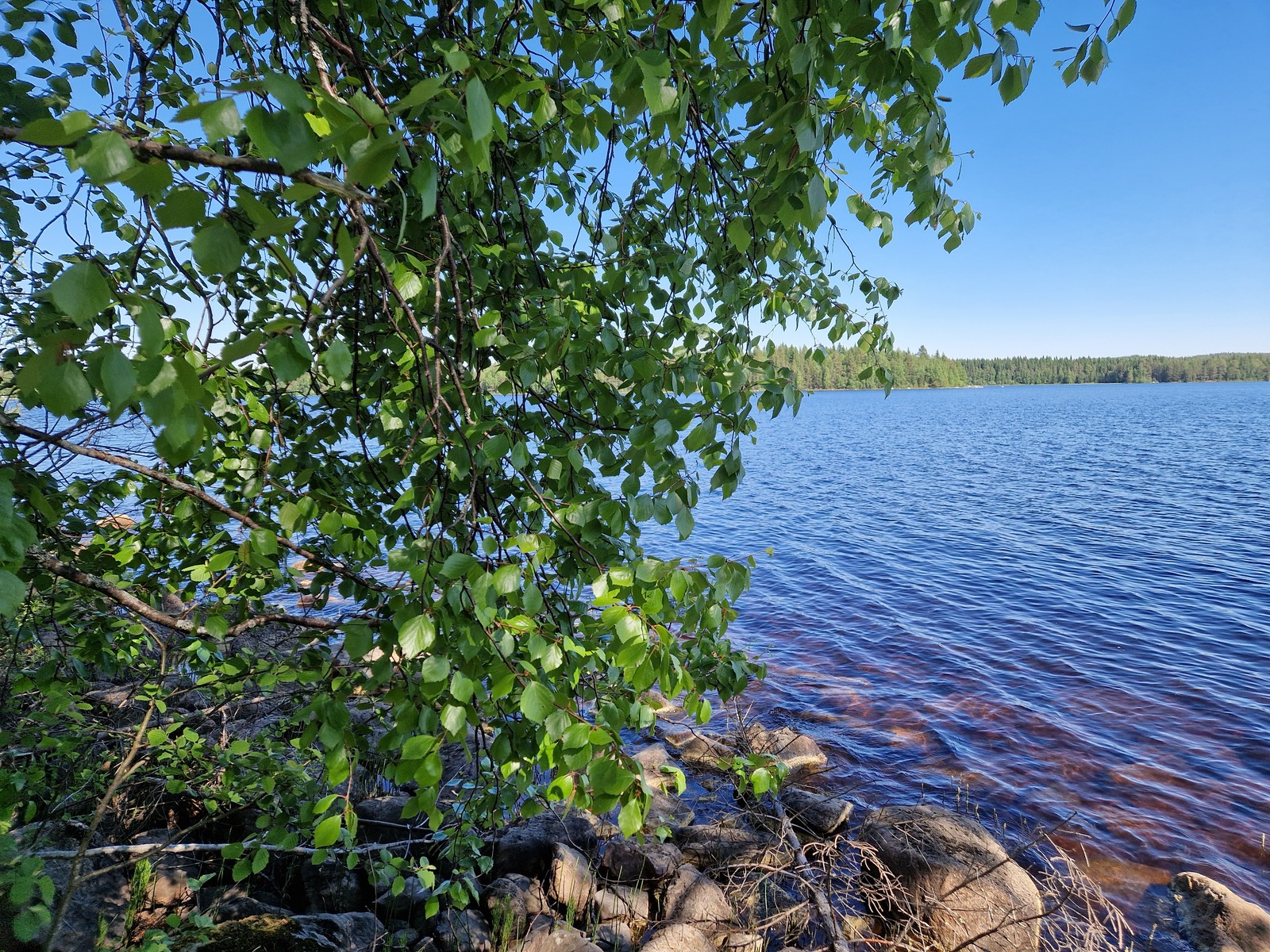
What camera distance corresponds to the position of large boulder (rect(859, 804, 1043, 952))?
502cm

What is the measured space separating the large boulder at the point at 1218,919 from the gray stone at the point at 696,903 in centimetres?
439

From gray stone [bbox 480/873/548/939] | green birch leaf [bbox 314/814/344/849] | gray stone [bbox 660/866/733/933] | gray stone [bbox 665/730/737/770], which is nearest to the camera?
green birch leaf [bbox 314/814/344/849]

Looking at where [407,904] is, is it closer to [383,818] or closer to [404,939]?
[404,939]

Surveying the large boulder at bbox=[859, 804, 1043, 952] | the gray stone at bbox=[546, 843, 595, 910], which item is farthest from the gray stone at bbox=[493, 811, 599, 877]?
the large boulder at bbox=[859, 804, 1043, 952]

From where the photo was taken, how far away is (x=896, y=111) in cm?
195

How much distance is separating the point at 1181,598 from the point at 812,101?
17.3 meters

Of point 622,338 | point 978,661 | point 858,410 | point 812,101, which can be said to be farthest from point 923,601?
point 858,410

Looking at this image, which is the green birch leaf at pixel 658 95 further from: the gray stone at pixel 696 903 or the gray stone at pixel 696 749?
the gray stone at pixel 696 749

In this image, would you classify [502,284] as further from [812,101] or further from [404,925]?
[404,925]

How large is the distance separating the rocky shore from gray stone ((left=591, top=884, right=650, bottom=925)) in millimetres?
13

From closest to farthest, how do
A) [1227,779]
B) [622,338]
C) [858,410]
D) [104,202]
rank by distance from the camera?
[622,338] → [104,202] → [1227,779] → [858,410]

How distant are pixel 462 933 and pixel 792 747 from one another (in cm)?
527

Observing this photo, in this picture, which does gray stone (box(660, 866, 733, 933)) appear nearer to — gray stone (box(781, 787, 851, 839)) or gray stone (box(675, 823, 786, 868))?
gray stone (box(675, 823, 786, 868))

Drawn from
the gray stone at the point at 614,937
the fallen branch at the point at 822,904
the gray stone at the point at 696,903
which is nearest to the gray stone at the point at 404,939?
the gray stone at the point at 614,937
